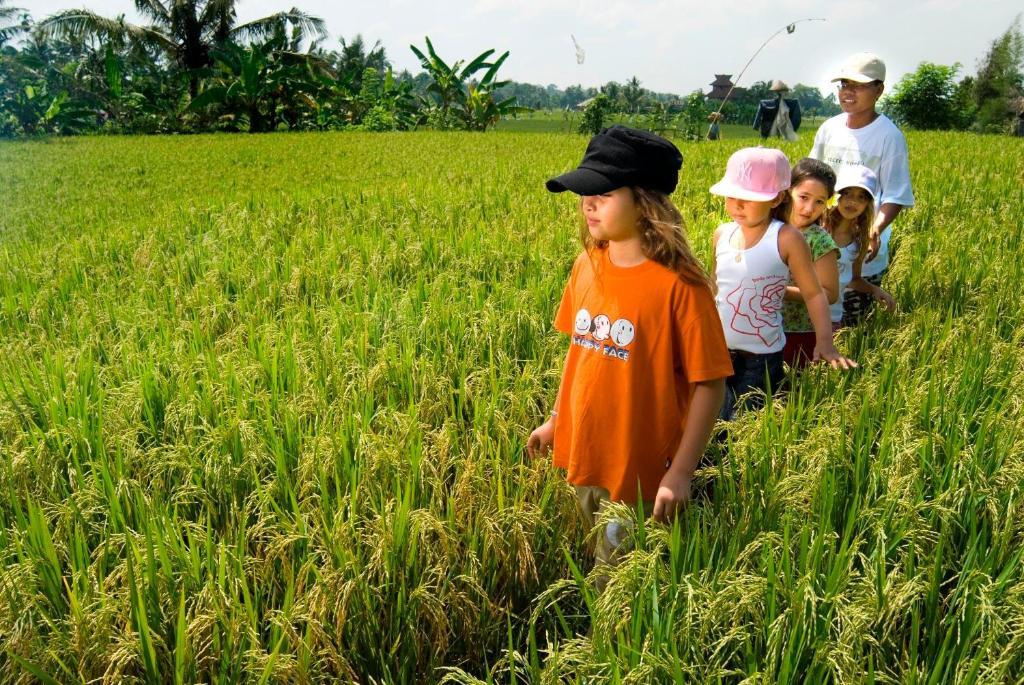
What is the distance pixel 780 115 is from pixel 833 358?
12.4 m

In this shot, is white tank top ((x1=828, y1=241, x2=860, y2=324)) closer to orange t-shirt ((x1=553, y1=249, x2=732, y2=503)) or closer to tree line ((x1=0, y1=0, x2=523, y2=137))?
orange t-shirt ((x1=553, y1=249, x2=732, y2=503))

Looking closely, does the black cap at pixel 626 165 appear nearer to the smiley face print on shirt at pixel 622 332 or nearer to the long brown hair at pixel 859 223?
the smiley face print on shirt at pixel 622 332

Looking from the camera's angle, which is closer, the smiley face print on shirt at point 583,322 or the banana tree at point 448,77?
the smiley face print on shirt at point 583,322

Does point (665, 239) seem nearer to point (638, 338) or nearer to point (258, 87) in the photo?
point (638, 338)

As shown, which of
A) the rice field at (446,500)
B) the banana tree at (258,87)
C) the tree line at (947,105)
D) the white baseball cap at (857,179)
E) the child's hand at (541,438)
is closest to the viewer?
the rice field at (446,500)

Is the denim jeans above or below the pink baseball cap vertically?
below

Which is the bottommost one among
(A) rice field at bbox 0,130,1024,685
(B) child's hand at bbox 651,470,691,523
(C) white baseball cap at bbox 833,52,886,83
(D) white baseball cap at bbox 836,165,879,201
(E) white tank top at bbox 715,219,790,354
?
(A) rice field at bbox 0,130,1024,685

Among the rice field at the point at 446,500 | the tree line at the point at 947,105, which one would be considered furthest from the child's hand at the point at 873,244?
the tree line at the point at 947,105

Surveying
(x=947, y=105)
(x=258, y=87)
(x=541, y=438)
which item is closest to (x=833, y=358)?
(x=541, y=438)

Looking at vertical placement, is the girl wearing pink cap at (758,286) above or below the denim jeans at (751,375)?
above

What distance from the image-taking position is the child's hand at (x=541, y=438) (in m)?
1.77

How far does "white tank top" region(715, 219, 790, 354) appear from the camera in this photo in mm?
2215

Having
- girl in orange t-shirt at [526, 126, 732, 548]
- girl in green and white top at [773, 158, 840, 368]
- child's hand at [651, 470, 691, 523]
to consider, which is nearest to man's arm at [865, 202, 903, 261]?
girl in green and white top at [773, 158, 840, 368]

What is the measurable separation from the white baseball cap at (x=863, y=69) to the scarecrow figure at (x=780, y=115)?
1033cm
